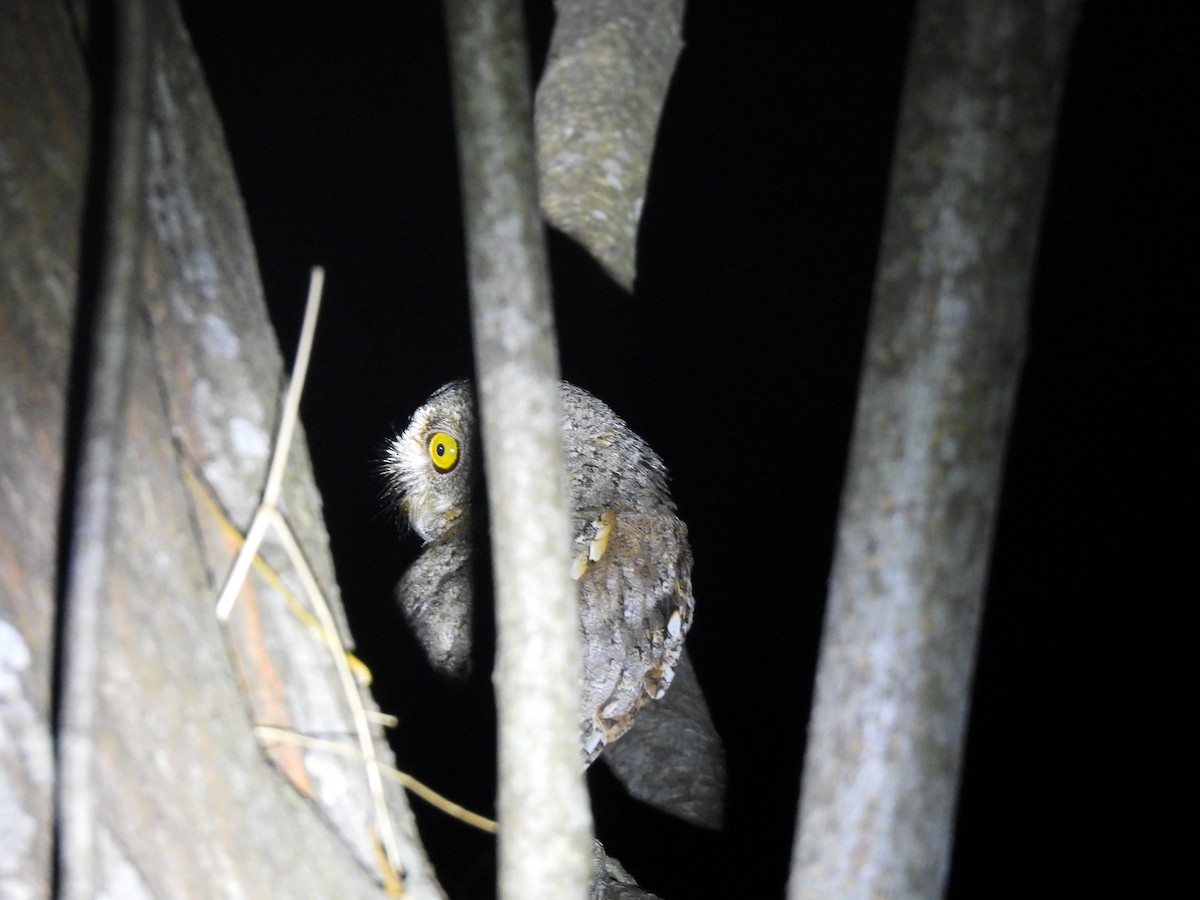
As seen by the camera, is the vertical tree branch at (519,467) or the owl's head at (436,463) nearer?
the vertical tree branch at (519,467)

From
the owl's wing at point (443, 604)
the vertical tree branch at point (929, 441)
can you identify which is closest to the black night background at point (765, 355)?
the owl's wing at point (443, 604)

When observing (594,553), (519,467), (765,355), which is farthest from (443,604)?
(765,355)

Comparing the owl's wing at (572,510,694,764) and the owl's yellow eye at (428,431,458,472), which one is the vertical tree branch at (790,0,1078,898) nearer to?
the owl's wing at (572,510,694,764)

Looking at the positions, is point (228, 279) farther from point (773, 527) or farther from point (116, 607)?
point (773, 527)

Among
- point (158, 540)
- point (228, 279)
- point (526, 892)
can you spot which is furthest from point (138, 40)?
point (526, 892)

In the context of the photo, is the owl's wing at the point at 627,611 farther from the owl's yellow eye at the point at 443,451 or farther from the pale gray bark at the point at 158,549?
the pale gray bark at the point at 158,549

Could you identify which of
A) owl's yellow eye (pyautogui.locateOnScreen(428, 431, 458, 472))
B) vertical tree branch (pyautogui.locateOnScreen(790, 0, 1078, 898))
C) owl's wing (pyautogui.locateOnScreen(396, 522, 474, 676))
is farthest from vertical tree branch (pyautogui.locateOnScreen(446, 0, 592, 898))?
owl's yellow eye (pyautogui.locateOnScreen(428, 431, 458, 472))

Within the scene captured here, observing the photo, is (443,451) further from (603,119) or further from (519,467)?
(519,467)
